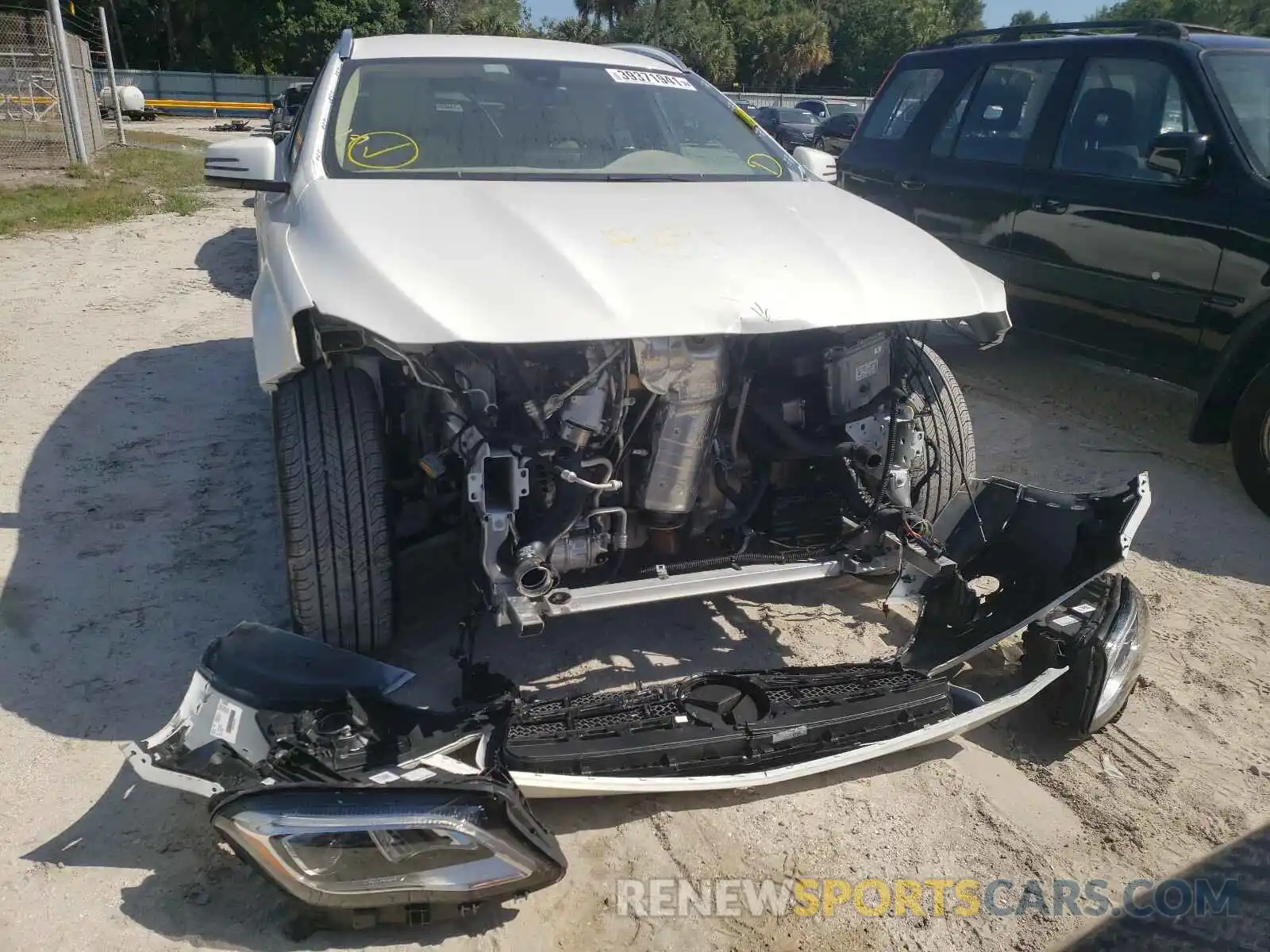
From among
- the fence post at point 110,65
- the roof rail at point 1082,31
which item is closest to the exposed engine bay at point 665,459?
the roof rail at point 1082,31

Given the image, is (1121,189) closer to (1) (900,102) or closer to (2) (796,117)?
(1) (900,102)

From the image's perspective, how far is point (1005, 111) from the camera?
5.67 metres

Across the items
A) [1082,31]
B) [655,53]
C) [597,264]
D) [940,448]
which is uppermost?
[1082,31]

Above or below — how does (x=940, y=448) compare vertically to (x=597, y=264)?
below

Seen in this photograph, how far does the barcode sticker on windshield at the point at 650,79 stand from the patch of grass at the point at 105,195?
831 centimetres

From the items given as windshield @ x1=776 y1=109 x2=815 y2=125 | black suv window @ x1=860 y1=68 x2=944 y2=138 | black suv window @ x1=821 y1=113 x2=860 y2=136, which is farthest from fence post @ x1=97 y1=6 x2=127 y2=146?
black suv window @ x1=860 y1=68 x2=944 y2=138

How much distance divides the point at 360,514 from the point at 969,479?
2.10 meters

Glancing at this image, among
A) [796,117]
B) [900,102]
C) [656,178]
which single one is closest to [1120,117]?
[900,102]

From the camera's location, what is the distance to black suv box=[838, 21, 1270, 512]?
173 inches

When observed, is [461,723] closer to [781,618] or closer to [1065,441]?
[781,618]

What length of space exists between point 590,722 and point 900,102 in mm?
5411

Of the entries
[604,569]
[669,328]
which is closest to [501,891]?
[604,569]

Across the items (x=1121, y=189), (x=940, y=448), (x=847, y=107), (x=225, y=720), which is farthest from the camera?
(x=847, y=107)

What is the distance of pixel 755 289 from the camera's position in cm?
262
